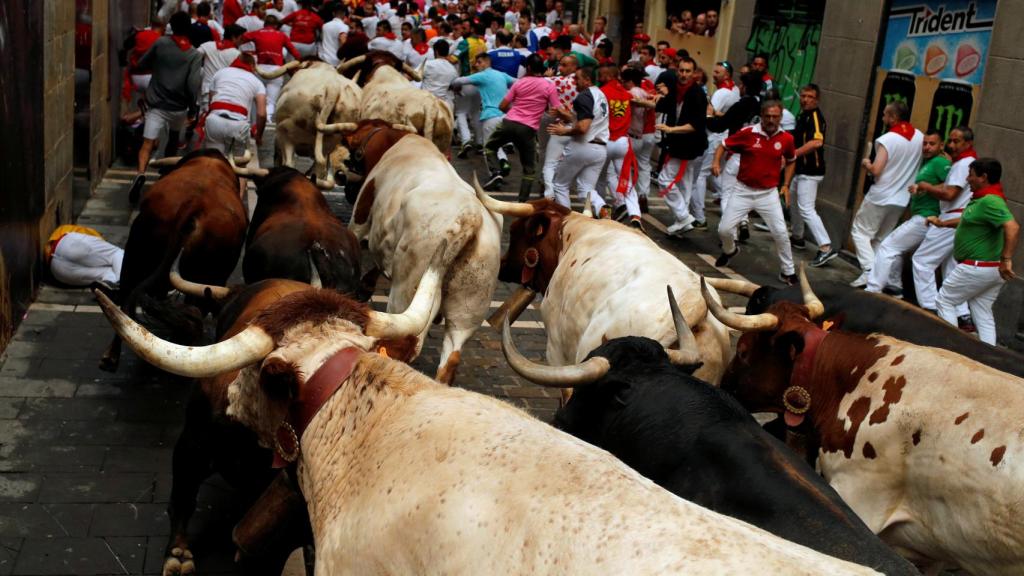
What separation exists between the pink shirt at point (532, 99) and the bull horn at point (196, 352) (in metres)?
10.6

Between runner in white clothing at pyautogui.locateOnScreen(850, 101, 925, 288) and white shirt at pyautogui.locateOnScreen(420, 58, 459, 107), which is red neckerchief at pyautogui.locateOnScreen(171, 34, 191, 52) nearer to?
white shirt at pyautogui.locateOnScreen(420, 58, 459, 107)

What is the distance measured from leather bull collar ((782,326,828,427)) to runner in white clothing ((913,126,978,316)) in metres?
5.27

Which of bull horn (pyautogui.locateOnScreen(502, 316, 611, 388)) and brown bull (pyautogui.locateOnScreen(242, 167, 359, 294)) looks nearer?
bull horn (pyautogui.locateOnScreen(502, 316, 611, 388))

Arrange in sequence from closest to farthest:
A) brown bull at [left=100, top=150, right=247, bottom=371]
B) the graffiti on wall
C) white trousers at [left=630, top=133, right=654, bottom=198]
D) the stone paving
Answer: the stone paving
brown bull at [left=100, top=150, right=247, bottom=371]
white trousers at [left=630, top=133, right=654, bottom=198]
the graffiti on wall

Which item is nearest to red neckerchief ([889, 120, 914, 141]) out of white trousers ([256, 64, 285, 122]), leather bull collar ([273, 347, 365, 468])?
white trousers ([256, 64, 285, 122])

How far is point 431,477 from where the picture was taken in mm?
3008

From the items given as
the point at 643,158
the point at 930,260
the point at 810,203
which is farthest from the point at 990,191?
the point at 643,158

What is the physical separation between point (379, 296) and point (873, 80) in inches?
291

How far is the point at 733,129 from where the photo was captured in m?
14.3

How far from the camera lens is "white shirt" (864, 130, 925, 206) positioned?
11867mm

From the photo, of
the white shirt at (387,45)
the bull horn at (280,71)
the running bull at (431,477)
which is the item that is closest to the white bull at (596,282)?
the running bull at (431,477)

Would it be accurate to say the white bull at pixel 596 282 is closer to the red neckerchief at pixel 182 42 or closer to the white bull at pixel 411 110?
the white bull at pixel 411 110

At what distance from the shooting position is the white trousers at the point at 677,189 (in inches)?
531

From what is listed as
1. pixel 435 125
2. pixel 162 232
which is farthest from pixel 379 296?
pixel 435 125
